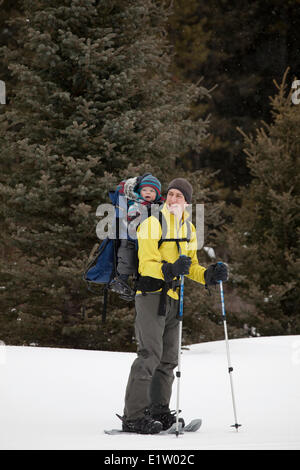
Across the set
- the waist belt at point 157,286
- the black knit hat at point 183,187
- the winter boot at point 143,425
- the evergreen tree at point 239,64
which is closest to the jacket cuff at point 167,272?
the waist belt at point 157,286

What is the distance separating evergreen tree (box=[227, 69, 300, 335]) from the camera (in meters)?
12.1

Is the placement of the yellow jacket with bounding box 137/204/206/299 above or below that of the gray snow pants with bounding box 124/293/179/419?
above

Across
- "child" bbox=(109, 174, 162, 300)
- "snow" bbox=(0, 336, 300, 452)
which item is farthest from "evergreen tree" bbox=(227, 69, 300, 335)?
"child" bbox=(109, 174, 162, 300)

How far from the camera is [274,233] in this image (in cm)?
1234

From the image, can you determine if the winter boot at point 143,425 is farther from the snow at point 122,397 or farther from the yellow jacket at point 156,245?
the yellow jacket at point 156,245

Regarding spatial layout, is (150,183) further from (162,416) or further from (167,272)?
(162,416)

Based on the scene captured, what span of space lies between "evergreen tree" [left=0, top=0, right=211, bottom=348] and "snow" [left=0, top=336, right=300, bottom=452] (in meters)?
2.20

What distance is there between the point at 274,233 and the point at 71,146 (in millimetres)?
4866

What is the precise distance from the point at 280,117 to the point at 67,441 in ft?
32.4

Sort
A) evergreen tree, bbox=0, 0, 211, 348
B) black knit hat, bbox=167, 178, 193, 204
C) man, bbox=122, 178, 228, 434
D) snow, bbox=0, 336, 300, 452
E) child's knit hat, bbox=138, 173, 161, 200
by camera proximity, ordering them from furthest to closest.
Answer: evergreen tree, bbox=0, 0, 211, 348, child's knit hat, bbox=138, 173, 161, 200, black knit hat, bbox=167, 178, 193, 204, man, bbox=122, 178, 228, 434, snow, bbox=0, 336, 300, 452

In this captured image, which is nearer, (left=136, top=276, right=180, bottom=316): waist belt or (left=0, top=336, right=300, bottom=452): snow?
(left=0, top=336, right=300, bottom=452): snow

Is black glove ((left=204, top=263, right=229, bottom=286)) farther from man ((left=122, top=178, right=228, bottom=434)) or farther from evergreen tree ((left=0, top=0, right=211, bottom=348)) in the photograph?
evergreen tree ((left=0, top=0, right=211, bottom=348))

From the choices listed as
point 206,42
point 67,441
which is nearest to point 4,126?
point 67,441

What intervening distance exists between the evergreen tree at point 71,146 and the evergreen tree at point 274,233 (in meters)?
2.55
